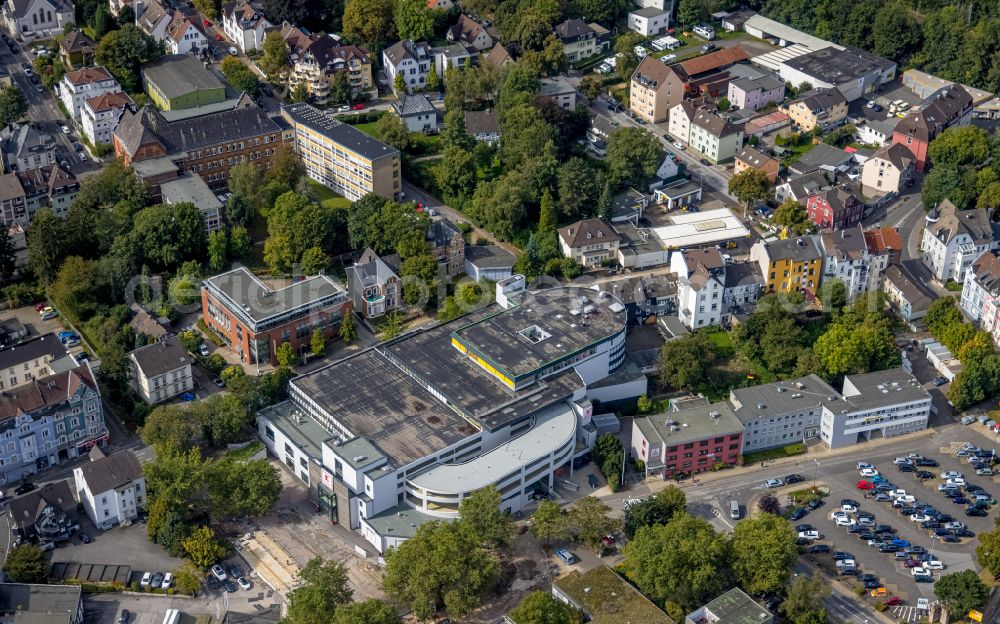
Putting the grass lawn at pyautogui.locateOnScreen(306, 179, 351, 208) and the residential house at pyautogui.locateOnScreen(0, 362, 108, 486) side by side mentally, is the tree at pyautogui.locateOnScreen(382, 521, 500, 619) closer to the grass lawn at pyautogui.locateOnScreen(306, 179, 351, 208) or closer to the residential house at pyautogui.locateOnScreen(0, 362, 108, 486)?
the residential house at pyautogui.locateOnScreen(0, 362, 108, 486)

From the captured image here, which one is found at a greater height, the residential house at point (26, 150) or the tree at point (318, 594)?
the residential house at point (26, 150)

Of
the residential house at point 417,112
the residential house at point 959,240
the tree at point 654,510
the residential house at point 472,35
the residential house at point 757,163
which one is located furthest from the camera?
the residential house at point 472,35

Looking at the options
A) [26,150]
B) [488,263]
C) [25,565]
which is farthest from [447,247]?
[25,565]

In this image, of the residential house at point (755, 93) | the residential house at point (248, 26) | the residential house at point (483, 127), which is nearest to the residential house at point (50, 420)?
the residential house at point (483, 127)

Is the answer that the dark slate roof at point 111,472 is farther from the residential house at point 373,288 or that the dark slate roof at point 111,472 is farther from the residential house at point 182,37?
the residential house at point 182,37

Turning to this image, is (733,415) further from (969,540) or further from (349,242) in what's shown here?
(349,242)

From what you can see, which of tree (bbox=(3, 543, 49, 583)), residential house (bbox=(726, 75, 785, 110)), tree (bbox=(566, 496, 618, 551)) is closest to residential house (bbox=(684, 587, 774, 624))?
tree (bbox=(566, 496, 618, 551))

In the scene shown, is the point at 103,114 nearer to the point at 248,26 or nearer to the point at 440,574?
the point at 248,26
